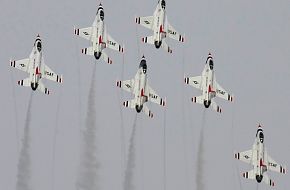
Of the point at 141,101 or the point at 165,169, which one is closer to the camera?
the point at 141,101

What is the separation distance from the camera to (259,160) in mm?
163375


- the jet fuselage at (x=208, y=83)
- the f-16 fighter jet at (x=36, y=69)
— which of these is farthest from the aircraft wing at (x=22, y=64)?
the jet fuselage at (x=208, y=83)

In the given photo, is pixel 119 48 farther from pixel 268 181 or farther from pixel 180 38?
pixel 268 181

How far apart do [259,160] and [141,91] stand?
1167cm

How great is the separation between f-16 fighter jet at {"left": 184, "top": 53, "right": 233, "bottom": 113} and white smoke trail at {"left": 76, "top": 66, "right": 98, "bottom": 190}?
874 centimetres

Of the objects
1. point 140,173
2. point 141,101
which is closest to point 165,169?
point 140,173

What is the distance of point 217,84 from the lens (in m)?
166

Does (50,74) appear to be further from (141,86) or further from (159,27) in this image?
(159,27)

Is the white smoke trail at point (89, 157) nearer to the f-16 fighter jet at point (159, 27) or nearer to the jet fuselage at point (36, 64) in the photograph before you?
the jet fuselage at point (36, 64)

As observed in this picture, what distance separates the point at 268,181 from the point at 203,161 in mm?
9565

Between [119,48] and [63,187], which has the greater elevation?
[119,48]

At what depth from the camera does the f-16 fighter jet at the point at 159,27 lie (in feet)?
536

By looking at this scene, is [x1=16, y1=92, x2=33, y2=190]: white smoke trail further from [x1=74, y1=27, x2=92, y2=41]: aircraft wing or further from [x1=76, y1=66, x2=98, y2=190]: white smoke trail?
[x1=74, y1=27, x2=92, y2=41]: aircraft wing

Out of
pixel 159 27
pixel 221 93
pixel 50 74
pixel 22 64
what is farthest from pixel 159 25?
pixel 22 64
